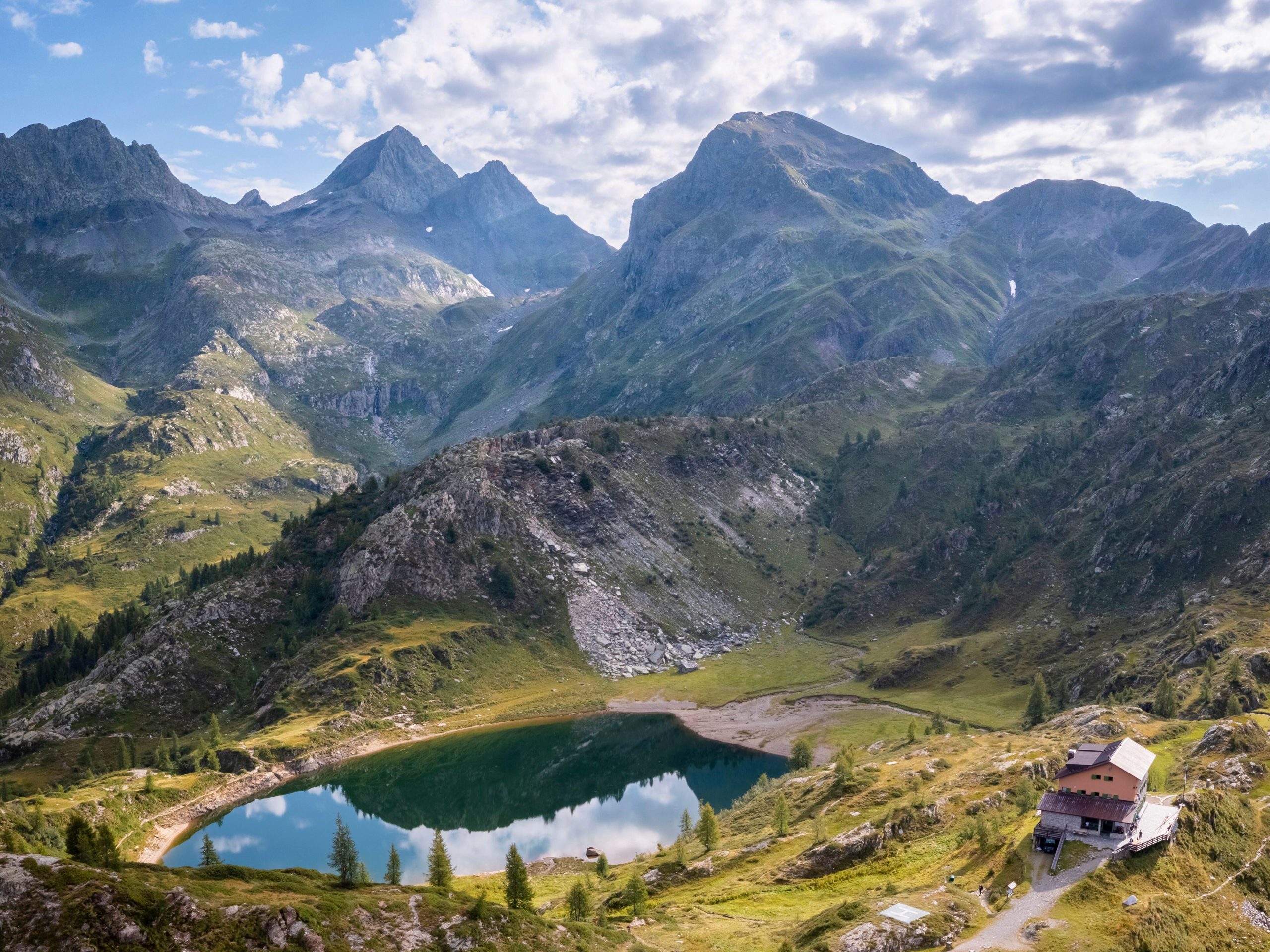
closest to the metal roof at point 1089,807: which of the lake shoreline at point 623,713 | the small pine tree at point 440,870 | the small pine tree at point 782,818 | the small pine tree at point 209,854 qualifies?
the small pine tree at point 782,818

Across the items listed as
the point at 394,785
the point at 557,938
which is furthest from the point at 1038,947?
the point at 394,785

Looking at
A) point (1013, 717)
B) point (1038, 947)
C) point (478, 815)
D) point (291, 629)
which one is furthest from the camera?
point (291, 629)

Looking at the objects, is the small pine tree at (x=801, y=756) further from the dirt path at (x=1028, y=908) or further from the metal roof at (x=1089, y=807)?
the dirt path at (x=1028, y=908)

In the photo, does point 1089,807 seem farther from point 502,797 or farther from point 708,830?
point 502,797

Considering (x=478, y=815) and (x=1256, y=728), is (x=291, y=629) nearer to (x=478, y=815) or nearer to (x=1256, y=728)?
(x=478, y=815)

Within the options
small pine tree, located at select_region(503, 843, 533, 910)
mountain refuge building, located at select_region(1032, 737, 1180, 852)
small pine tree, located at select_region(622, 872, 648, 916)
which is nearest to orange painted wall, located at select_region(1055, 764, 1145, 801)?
mountain refuge building, located at select_region(1032, 737, 1180, 852)

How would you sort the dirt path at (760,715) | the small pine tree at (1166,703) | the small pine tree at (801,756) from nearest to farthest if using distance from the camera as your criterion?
1. the small pine tree at (1166,703)
2. the small pine tree at (801,756)
3. the dirt path at (760,715)

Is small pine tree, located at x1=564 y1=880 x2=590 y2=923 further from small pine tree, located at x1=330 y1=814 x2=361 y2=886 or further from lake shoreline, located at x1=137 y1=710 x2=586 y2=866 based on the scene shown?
lake shoreline, located at x1=137 y1=710 x2=586 y2=866
